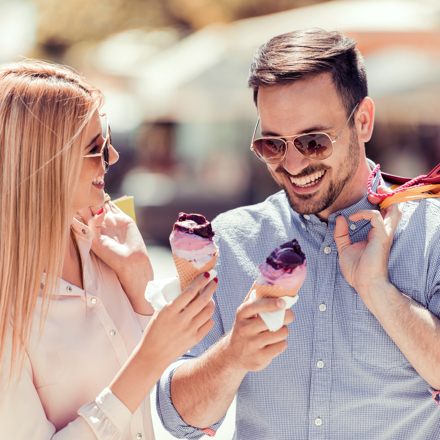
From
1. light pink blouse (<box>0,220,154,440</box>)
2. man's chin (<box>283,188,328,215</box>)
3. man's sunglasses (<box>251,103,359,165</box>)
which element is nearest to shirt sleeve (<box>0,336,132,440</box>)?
light pink blouse (<box>0,220,154,440</box>)

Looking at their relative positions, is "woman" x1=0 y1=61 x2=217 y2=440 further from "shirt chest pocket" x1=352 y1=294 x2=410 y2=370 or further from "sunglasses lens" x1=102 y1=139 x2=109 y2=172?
"shirt chest pocket" x1=352 y1=294 x2=410 y2=370

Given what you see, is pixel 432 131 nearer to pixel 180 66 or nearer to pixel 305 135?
pixel 180 66

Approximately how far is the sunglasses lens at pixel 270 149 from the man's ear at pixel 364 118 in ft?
1.23

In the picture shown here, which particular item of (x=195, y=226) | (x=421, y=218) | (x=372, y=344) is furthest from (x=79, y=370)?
(x=421, y=218)

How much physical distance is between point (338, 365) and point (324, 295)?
0.90ft

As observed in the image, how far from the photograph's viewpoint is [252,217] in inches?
97.2

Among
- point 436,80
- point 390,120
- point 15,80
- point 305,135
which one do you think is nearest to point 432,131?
point 390,120

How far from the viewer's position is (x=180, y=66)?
35.4 ft

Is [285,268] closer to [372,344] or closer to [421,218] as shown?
[372,344]

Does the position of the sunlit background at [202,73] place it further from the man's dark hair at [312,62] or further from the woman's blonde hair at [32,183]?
the man's dark hair at [312,62]

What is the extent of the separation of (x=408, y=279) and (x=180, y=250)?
0.89 m

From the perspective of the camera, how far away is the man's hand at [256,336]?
1767mm

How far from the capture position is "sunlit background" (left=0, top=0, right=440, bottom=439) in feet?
27.0

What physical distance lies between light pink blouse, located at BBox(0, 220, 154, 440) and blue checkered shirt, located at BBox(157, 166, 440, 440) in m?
0.28
